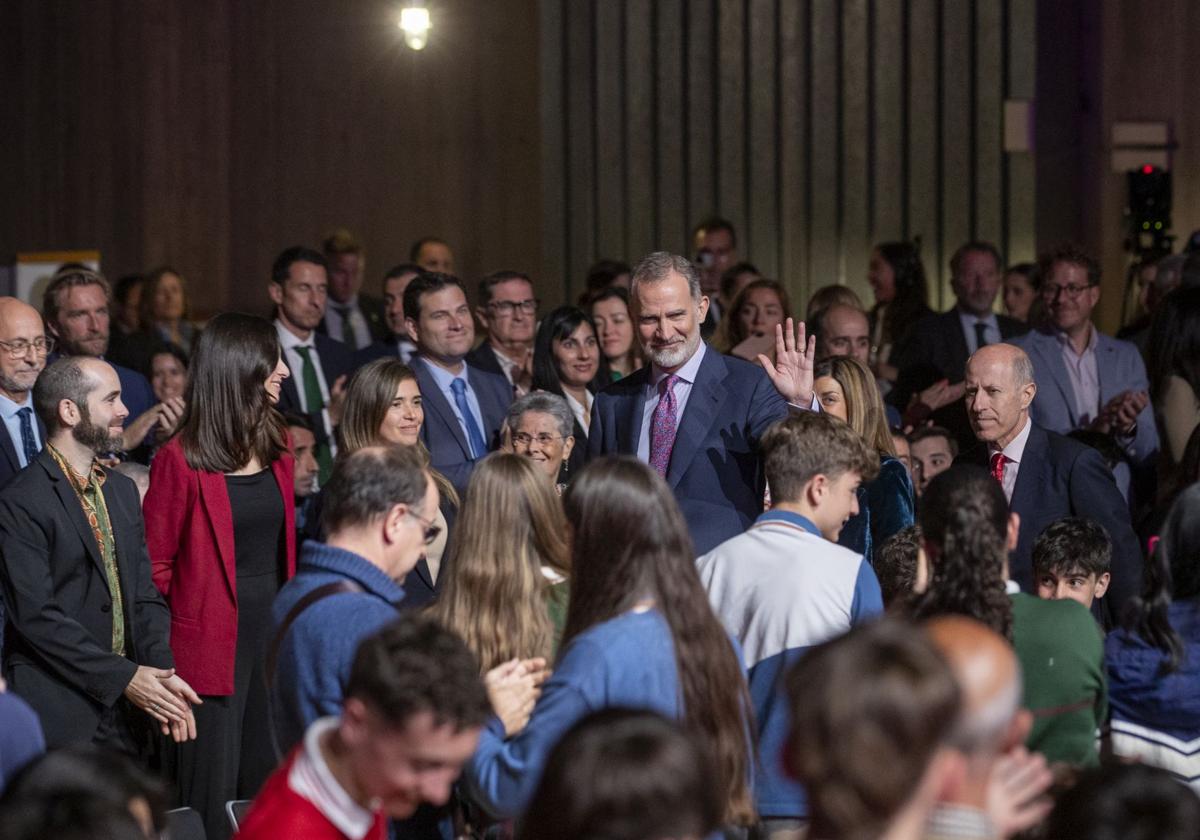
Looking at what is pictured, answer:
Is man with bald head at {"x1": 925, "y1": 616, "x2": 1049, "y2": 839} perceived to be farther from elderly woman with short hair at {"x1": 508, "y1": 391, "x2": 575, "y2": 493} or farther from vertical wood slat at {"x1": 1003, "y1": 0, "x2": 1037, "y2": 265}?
vertical wood slat at {"x1": 1003, "y1": 0, "x2": 1037, "y2": 265}

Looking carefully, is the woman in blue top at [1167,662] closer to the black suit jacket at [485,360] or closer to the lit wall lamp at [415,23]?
the black suit jacket at [485,360]

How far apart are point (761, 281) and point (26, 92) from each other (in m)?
5.31

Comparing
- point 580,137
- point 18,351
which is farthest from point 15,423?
point 580,137

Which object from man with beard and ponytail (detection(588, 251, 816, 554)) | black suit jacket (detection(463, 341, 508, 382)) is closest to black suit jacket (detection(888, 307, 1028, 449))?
black suit jacket (detection(463, 341, 508, 382))

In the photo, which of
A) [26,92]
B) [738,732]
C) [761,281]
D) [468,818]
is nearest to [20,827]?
[738,732]

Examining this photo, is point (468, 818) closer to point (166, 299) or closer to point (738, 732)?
point (738, 732)

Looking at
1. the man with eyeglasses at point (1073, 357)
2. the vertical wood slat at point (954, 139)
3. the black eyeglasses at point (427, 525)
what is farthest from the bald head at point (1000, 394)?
the vertical wood slat at point (954, 139)

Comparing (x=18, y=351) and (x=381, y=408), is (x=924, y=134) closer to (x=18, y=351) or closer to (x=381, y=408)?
(x=381, y=408)

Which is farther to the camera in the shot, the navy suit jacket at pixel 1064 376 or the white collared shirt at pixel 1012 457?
the navy suit jacket at pixel 1064 376

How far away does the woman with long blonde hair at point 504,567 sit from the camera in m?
3.15

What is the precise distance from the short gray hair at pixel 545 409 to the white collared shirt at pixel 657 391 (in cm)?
37

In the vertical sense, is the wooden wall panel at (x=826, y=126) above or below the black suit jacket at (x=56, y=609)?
above

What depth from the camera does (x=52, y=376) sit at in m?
4.25

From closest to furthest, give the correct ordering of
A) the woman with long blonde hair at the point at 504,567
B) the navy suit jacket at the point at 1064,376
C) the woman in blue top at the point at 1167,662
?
the woman with long blonde hair at the point at 504,567, the woman in blue top at the point at 1167,662, the navy suit jacket at the point at 1064,376
